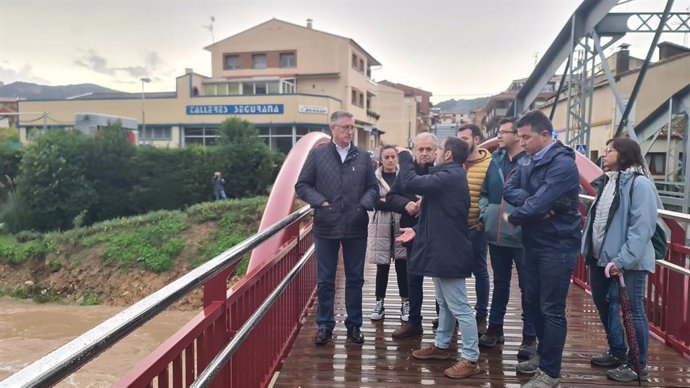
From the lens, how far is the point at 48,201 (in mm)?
20094

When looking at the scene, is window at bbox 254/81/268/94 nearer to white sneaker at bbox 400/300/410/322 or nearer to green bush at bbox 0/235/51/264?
green bush at bbox 0/235/51/264

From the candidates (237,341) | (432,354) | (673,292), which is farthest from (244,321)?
(673,292)

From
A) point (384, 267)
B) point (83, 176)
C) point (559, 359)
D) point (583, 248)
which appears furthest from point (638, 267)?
point (83, 176)

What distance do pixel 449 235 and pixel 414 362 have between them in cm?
97

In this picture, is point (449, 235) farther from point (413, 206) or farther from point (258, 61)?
point (258, 61)

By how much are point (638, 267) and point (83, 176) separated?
2095 cm

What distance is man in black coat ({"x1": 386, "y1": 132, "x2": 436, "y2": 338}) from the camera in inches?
142

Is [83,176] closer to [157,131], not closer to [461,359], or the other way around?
[157,131]

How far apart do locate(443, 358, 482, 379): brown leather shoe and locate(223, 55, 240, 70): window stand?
39.7 m

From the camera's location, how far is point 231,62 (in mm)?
→ 40969

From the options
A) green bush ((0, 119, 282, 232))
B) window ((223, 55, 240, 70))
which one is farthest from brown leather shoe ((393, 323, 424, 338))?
window ((223, 55, 240, 70))

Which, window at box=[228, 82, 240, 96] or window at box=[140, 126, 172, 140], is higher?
window at box=[228, 82, 240, 96]

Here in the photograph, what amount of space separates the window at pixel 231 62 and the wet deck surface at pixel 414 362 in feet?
126

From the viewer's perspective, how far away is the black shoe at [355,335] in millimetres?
4000
